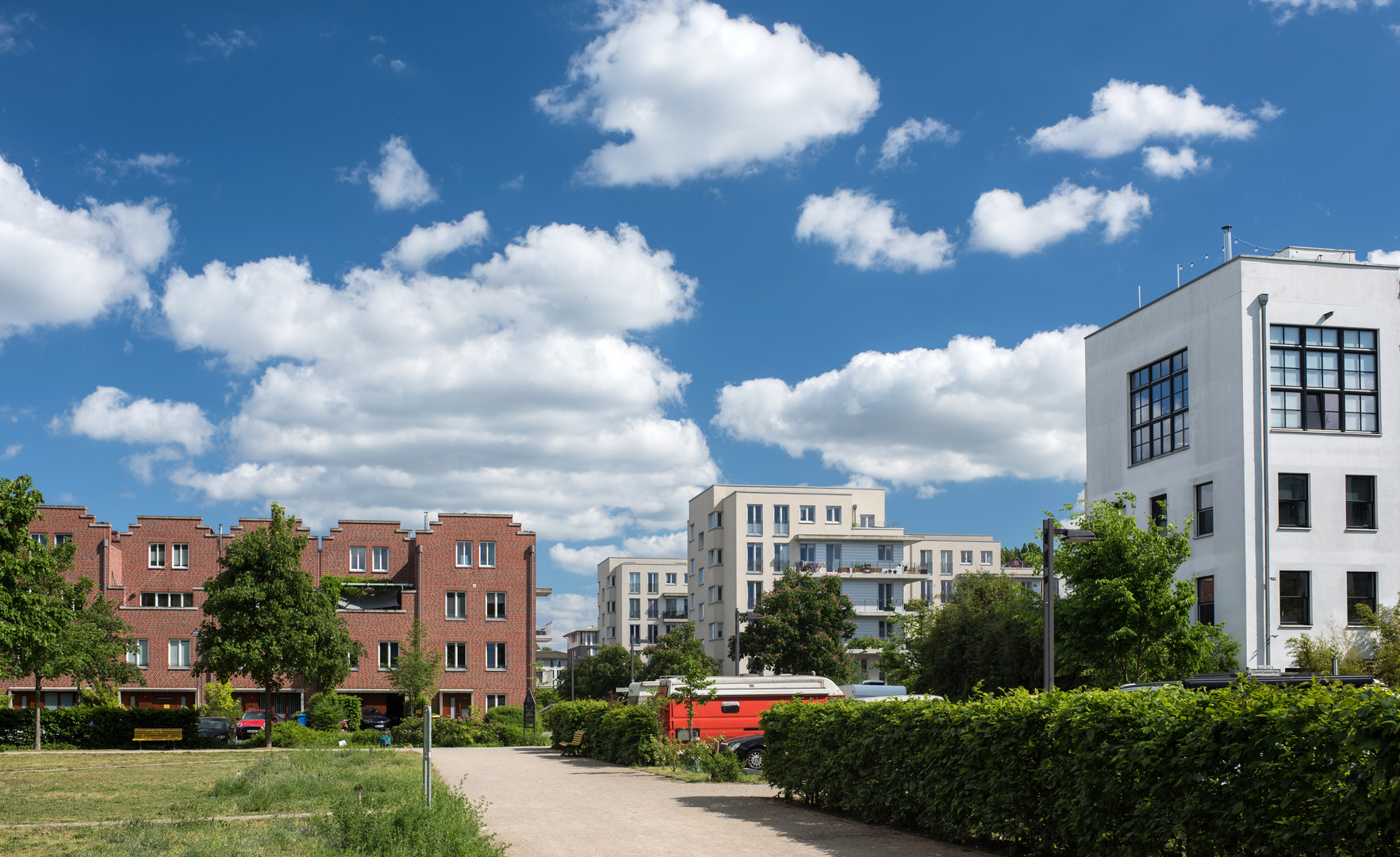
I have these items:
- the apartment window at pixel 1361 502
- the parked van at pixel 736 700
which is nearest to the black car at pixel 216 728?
the parked van at pixel 736 700

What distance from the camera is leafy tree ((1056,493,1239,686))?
29172mm

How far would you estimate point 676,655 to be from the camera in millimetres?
78750

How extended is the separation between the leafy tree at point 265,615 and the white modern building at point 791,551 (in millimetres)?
44417

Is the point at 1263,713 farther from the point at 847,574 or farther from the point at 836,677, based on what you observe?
the point at 847,574

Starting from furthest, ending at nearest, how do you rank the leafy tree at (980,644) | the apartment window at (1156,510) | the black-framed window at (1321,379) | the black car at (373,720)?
the black car at (373,720) → the apartment window at (1156,510) → the leafy tree at (980,644) → the black-framed window at (1321,379)

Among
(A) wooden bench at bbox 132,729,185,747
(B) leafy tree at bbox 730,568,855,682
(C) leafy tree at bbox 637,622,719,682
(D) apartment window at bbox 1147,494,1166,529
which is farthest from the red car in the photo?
(D) apartment window at bbox 1147,494,1166,529

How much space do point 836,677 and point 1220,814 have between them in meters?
58.9

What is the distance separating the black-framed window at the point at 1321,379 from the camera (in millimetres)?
38781

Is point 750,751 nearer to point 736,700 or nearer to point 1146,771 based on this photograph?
point 736,700

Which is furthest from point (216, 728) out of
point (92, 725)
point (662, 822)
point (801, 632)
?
point (662, 822)

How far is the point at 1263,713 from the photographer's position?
8.19 m

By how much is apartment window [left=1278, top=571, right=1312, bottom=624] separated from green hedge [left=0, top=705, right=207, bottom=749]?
127 ft

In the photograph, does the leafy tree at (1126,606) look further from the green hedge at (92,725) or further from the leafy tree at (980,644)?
the green hedge at (92,725)

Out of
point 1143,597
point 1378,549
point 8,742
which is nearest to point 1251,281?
point 1378,549
